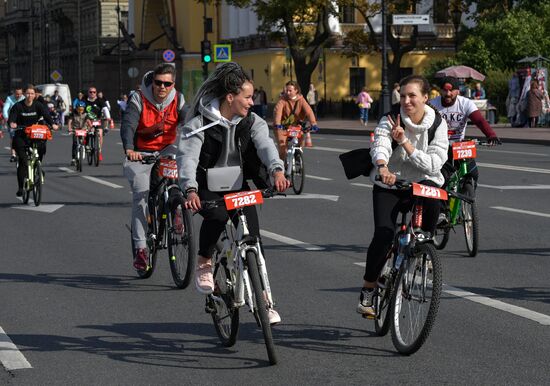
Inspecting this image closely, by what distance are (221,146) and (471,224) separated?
4.62 meters

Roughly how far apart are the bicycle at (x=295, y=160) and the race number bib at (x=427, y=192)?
11.6 meters

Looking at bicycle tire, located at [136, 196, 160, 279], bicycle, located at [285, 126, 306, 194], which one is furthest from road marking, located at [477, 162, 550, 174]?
bicycle tire, located at [136, 196, 160, 279]

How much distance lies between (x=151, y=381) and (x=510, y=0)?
5520 centimetres

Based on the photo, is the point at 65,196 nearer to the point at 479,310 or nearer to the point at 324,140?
the point at 479,310

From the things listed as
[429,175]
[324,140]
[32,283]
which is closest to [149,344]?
[429,175]

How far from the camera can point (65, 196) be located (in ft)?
64.7

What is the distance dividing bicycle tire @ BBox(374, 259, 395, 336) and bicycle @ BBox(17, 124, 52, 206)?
10.4m

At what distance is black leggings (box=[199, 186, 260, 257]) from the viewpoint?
7598mm

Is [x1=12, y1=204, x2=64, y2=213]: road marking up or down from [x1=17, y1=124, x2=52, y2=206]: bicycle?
down

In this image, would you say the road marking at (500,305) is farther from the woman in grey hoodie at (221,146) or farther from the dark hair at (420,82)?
the woman in grey hoodie at (221,146)

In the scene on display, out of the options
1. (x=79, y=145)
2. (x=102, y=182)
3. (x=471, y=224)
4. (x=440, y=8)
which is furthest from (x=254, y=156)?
(x=440, y=8)

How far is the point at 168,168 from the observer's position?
34.6ft

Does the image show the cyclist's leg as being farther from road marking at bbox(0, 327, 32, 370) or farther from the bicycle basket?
the bicycle basket

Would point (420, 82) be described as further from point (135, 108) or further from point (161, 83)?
point (135, 108)
